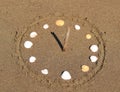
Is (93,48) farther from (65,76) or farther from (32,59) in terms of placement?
(32,59)

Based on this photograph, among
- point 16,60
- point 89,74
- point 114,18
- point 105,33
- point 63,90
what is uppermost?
point 114,18

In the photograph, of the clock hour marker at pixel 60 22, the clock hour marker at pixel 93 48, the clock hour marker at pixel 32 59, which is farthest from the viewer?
the clock hour marker at pixel 60 22

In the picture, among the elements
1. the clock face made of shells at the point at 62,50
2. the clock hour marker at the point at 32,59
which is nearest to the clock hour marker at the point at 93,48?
the clock face made of shells at the point at 62,50

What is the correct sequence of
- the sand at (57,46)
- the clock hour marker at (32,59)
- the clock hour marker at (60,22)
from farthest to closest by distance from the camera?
the clock hour marker at (60,22), the clock hour marker at (32,59), the sand at (57,46)

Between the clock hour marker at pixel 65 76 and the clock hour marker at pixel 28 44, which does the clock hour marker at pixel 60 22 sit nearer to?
the clock hour marker at pixel 28 44

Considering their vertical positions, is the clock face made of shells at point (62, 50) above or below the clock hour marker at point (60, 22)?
below

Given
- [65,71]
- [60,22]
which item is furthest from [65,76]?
[60,22]

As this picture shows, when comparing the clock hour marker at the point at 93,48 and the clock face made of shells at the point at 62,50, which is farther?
the clock hour marker at the point at 93,48

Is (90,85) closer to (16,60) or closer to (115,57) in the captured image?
(115,57)

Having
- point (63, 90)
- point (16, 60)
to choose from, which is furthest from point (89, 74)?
point (16, 60)
